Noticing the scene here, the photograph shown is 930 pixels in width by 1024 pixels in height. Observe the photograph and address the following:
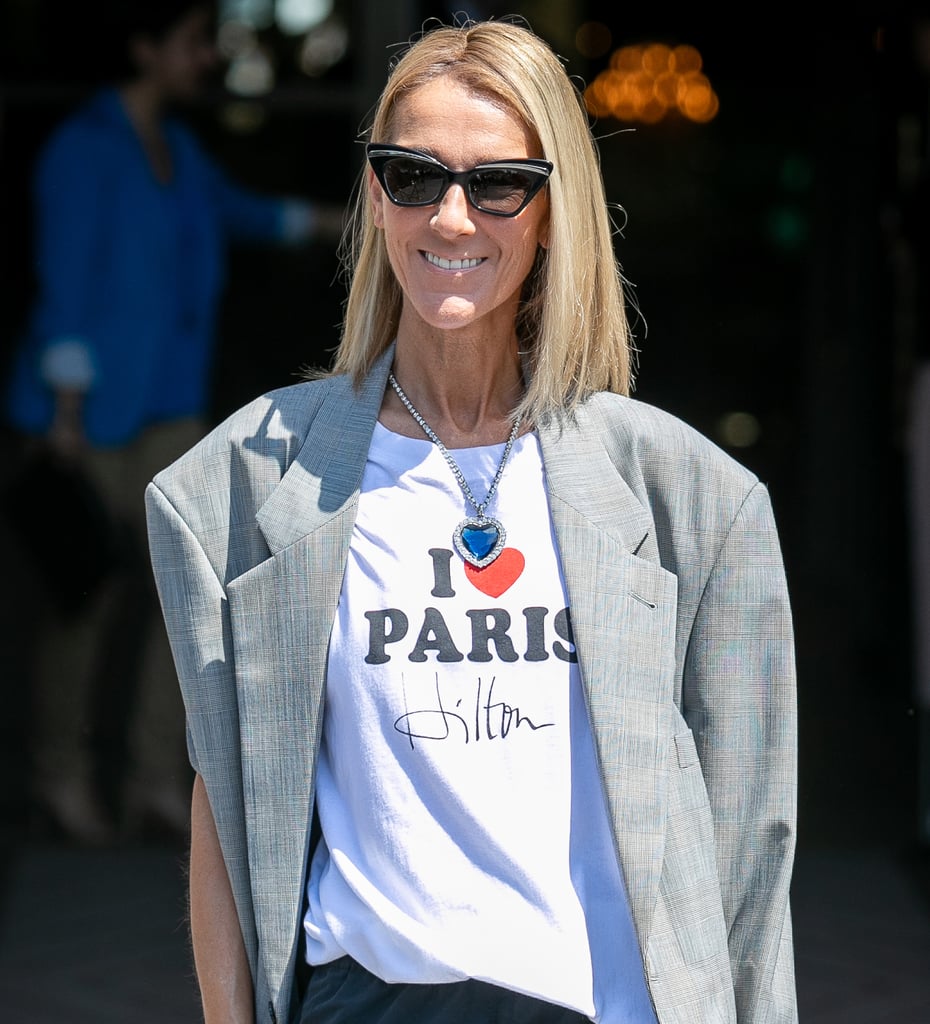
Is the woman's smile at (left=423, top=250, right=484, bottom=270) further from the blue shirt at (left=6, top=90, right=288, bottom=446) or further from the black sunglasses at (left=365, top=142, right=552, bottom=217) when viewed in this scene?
the blue shirt at (left=6, top=90, right=288, bottom=446)

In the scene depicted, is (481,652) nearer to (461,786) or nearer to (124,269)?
(461,786)

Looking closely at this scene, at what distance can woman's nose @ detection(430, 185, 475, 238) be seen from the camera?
1931mm

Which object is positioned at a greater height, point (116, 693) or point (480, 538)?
point (480, 538)

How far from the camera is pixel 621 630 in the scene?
190 cm

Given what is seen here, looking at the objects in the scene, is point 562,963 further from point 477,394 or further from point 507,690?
point 477,394

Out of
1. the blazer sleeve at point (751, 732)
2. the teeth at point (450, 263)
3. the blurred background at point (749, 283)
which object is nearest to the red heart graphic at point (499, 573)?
the blazer sleeve at point (751, 732)

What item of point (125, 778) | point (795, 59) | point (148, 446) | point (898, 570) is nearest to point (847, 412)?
point (898, 570)

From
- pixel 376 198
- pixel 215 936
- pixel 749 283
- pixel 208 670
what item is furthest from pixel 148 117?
pixel 215 936

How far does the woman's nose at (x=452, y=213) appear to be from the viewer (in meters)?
1.93

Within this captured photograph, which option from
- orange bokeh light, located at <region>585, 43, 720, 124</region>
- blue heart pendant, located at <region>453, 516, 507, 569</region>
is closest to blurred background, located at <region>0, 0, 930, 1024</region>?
orange bokeh light, located at <region>585, 43, 720, 124</region>

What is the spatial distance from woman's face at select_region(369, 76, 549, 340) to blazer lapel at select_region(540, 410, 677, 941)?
0.21 m

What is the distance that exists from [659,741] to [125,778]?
3674 millimetres

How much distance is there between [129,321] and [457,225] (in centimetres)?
334

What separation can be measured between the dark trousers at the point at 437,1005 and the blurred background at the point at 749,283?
2868 mm
